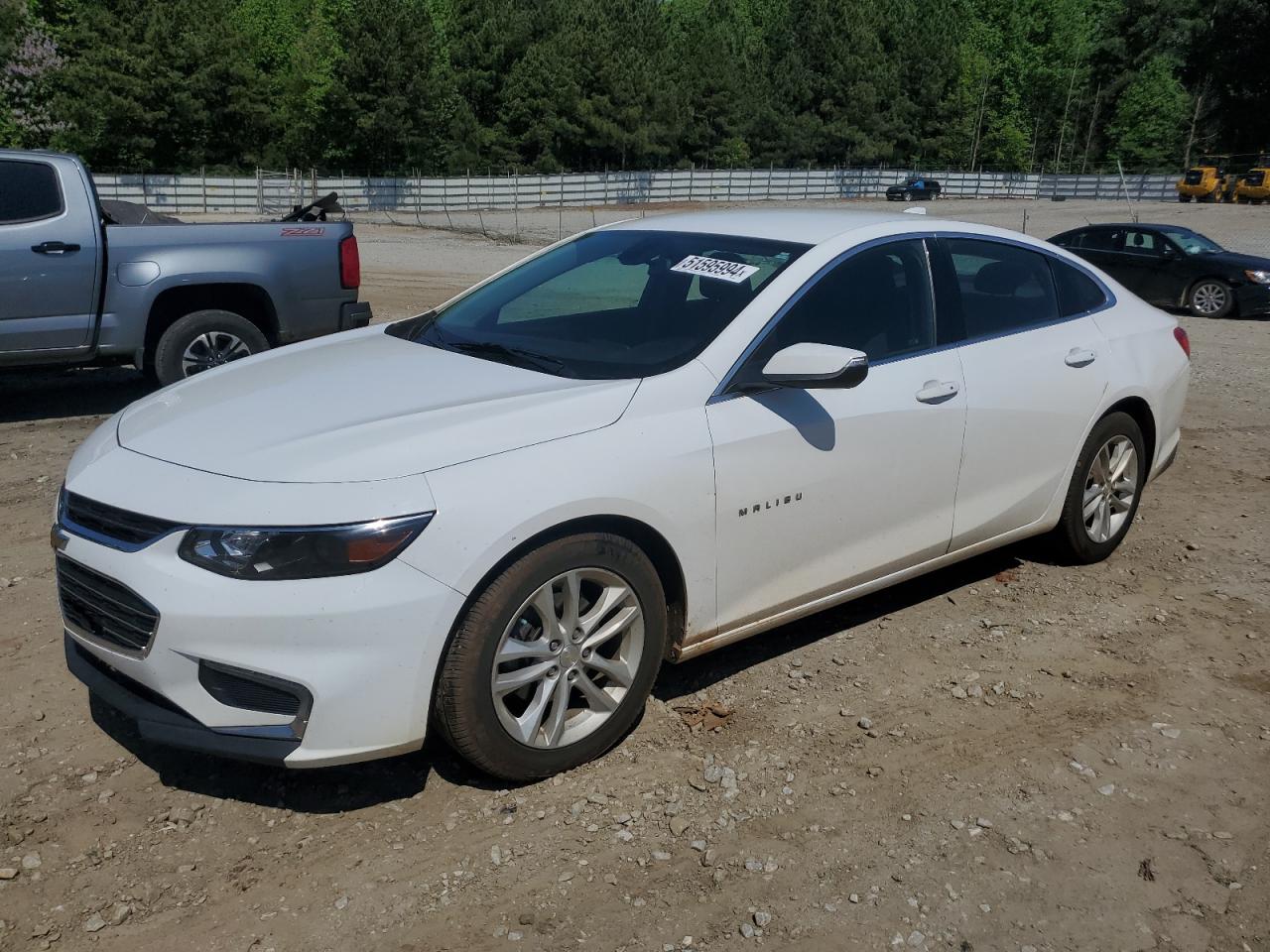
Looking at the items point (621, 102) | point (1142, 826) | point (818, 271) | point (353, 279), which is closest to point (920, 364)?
point (818, 271)

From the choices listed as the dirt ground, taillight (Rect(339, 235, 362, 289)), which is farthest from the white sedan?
taillight (Rect(339, 235, 362, 289))

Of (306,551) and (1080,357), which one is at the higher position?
(1080,357)

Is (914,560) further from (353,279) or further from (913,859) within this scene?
(353,279)

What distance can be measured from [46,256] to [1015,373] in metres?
6.10

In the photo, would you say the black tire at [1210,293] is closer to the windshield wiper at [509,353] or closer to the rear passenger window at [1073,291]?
the rear passenger window at [1073,291]

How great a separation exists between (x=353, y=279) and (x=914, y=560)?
5.52 metres

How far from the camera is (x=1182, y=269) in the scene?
16594 mm

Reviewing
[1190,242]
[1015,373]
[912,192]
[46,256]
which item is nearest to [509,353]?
[1015,373]

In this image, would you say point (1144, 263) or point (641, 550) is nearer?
point (641, 550)

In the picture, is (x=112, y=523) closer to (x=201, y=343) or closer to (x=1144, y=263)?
(x=201, y=343)

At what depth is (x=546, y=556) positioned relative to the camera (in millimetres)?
3232

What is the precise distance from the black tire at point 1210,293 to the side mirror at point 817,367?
14.8m

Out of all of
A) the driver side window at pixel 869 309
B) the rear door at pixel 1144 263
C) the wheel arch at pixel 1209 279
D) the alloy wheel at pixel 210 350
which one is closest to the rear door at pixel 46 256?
the alloy wheel at pixel 210 350

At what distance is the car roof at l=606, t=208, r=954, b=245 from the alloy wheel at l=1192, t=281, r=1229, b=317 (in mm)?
13354
